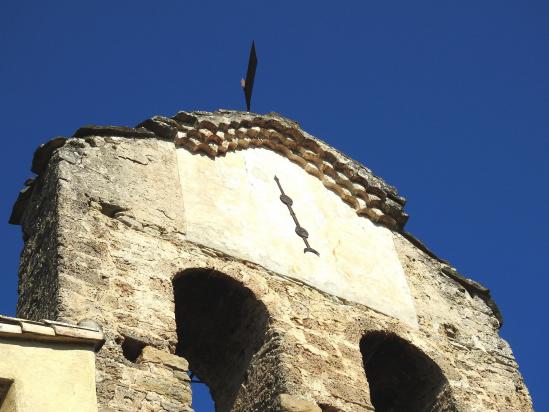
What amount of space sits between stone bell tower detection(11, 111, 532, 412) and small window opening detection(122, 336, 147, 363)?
0.03 ft

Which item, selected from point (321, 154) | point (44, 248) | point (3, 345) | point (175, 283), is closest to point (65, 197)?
point (44, 248)

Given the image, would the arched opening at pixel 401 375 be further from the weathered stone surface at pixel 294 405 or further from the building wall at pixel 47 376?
the building wall at pixel 47 376

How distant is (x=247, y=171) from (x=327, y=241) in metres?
1.01

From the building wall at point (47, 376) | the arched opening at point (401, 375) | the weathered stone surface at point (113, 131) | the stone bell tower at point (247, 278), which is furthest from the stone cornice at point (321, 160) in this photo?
the building wall at point (47, 376)

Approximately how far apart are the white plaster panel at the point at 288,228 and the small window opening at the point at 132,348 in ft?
4.92

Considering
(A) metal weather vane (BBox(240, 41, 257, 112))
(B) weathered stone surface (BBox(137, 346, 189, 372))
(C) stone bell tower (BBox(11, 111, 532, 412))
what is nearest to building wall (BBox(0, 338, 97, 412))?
(C) stone bell tower (BBox(11, 111, 532, 412))

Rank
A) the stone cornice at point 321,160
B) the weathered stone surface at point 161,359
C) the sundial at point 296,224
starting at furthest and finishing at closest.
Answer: the stone cornice at point 321,160 → the sundial at point 296,224 → the weathered stone surface at point 161,359

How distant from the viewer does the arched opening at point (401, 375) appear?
34.2 feet

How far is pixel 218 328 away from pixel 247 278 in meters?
0.56

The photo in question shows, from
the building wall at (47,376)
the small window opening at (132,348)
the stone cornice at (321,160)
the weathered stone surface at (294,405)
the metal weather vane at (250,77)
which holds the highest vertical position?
the metal weather vane at (250,77)

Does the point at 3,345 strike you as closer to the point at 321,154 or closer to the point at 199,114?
the point at 199,114

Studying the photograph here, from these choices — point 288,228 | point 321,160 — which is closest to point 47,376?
point 288,228

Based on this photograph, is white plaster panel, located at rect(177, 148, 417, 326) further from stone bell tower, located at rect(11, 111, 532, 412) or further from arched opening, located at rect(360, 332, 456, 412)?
arched opening, located at rect(360, 332, 456, 412)

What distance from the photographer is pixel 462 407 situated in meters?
10.1
